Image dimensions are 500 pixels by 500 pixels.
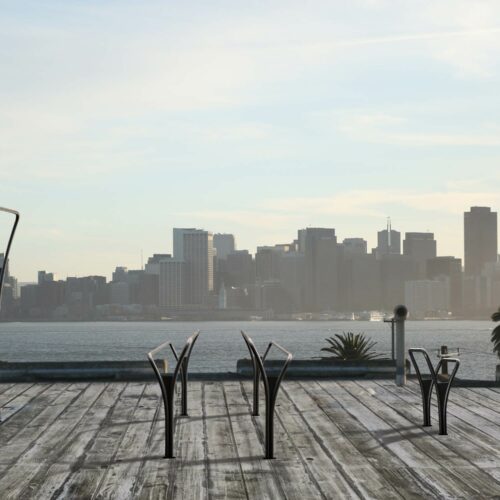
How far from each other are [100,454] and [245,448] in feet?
4.33

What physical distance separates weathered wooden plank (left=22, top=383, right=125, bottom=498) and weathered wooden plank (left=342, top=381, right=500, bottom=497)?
301 centimetres

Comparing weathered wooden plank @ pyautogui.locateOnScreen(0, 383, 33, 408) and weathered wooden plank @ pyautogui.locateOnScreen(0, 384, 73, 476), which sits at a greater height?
weathered wooden plank @ pyautogui.locateOnScreen(0, 383, 33, 408)

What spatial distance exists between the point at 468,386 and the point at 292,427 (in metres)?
5.04

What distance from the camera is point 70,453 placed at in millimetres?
8961

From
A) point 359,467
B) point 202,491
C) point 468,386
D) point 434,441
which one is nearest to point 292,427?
point 434,441

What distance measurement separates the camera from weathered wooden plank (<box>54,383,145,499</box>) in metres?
7.43

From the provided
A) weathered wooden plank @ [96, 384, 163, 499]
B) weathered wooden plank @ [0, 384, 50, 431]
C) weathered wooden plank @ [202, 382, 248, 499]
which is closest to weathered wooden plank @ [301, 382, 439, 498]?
weathered wooden plank @ [202, 382, 248, 499]

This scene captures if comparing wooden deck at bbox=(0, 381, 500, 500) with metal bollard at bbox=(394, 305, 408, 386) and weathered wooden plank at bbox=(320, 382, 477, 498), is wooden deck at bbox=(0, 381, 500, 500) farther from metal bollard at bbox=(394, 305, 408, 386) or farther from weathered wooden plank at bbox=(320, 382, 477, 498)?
metal bollard at bbox=(394, 305, 408, 386)

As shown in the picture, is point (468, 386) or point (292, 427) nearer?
point (292, 427)

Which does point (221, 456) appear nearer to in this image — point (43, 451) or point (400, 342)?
point (43, 451)

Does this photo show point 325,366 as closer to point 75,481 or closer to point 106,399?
point 106,399

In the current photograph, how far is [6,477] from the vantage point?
25.9 feet

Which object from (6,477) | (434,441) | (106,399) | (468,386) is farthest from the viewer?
(468,386)

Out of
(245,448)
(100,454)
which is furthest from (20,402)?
(245,448)
